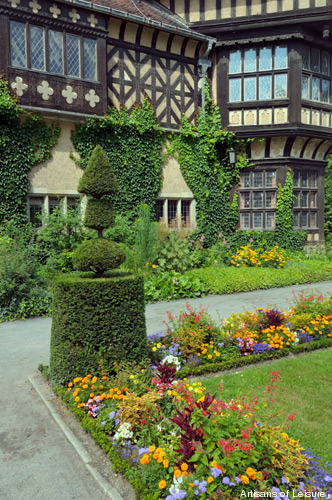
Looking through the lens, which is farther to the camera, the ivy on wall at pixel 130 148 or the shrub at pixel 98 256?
the ivy on wall at pixel 130 148

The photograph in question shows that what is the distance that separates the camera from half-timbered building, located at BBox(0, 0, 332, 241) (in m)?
10.9

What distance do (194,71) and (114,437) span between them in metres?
13.1

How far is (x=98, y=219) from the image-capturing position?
4.72 metres

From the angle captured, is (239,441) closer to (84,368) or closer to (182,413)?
(182,413)

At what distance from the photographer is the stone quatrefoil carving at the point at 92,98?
11.1m

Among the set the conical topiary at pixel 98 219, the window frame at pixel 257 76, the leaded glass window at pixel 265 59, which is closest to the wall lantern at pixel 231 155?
the window frame at pixel 257 76

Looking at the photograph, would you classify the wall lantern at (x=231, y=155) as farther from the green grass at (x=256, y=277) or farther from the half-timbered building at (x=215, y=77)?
the green grass at (x=256, y=277)

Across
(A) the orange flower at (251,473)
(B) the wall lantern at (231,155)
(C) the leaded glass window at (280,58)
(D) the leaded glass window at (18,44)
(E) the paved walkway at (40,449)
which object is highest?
(C) the leaded glass window at (280,58)

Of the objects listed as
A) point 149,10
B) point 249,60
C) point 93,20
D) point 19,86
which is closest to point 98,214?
point 19,86

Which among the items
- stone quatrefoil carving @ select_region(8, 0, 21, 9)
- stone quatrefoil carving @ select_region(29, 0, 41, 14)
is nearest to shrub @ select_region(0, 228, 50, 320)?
stone quatrefoil carving @ select_region(8, 0, 21, 9)

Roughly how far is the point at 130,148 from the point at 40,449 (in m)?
10.2

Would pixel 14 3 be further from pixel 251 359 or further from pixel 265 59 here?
pixel 251 359

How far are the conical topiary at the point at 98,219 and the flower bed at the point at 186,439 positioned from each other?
4.07 ft

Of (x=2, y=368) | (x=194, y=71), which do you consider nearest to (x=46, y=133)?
(x=194, y=71)
